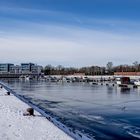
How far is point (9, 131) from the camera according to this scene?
19.4 m

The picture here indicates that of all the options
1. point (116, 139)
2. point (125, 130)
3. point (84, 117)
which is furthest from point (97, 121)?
point (116, 139)

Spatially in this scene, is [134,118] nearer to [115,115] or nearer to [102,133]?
[115,115]

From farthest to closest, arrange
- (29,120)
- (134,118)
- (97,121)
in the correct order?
(134,118)
(97,121)
(29,120)

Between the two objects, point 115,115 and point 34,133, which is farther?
point 115,115

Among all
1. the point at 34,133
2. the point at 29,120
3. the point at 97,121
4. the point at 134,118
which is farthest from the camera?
the point at 134,118

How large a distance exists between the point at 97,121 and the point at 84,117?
2.30 meters

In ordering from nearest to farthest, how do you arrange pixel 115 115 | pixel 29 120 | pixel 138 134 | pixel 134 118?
pixel 138 134 < pixel 29 120 < pixel 134 118 < pixel 115 115

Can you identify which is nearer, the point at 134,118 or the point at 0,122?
the point at 0,122

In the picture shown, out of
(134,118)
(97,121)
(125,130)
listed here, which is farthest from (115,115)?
(125,130)

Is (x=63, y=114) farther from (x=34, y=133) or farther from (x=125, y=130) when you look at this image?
(x=34, y=133)

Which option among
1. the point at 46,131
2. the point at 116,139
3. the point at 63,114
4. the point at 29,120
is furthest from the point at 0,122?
the point at 63,114

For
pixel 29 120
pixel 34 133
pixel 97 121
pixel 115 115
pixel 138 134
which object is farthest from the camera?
pixel 115 115

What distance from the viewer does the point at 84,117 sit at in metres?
28.9

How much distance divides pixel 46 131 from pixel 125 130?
18.8ft
